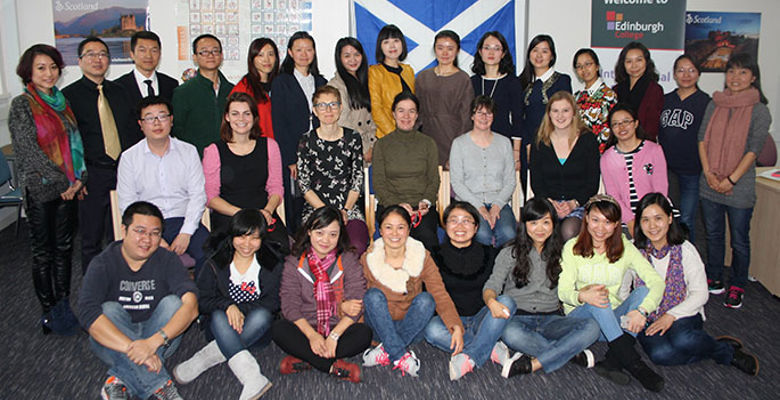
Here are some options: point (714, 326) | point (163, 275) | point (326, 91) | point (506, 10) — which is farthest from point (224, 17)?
point (714, 326)

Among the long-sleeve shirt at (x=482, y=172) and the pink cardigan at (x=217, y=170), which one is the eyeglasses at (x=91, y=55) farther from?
the long-sleeve shirt at (x=482, y=172)

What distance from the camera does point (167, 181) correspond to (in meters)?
3.13

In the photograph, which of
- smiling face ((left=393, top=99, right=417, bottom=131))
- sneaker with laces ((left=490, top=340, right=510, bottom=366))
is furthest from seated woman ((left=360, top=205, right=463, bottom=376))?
smiling face ((left=393, top=99, right=417, bottom=131))

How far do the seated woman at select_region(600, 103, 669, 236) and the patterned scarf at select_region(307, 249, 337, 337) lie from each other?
1853 mm

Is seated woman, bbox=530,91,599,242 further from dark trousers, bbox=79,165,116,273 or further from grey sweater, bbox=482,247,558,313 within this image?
dark trousers, bbox=79,165,116,273

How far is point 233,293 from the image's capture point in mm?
2729

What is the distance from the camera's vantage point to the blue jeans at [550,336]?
2.58 m

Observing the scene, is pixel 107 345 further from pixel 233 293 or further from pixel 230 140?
pixel 230 140

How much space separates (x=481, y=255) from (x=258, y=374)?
1.29 meters

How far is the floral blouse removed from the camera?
12.3 feet

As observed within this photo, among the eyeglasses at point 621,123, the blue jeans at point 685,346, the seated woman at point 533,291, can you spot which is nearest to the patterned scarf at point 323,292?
the seated woman at point 533,291

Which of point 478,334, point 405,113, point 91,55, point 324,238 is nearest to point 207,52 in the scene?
point 91,55

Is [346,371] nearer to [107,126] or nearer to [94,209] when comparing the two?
[94,209]

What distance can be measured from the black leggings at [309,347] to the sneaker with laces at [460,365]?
16.7 inches
